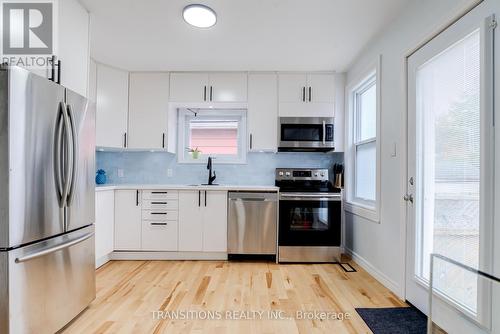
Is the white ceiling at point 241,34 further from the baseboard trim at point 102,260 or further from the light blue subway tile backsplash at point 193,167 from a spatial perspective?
the baseboard trim at point 102,260

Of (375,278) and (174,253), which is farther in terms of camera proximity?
(174,253)

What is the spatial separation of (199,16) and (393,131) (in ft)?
6.29

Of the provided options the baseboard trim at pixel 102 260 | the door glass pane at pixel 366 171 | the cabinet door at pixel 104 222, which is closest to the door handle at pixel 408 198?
the door glass pane at pixel 366 171

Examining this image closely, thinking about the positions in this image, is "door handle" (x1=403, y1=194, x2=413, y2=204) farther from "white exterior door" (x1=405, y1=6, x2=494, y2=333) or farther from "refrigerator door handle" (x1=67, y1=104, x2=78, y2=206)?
"refrigerator door handle" (x1=67, y1=104, x2=78, y2=206)

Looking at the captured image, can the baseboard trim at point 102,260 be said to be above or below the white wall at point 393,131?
below

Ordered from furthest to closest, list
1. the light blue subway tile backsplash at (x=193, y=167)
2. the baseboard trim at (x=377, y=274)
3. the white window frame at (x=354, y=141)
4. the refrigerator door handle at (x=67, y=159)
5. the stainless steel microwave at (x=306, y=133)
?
1. the light blue subway tile backsplash at (x=193, y=167)
2. the stainless steel microwave at (x=306, y=133)
3. the white window frame at (x=354, y=141)
4. the baseboard trim at (x=377, y=274)
5. the refrigerator door handle at (x=67, y=159)

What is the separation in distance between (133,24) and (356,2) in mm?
1887

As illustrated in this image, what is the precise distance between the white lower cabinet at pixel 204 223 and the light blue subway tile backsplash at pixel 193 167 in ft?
1.90

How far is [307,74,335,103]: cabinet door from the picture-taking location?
3.34 metres

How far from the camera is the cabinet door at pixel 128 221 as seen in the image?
3080mm

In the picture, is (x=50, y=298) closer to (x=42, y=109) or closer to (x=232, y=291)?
(x=42, y=109)

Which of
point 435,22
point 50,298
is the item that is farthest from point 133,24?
point 435,22

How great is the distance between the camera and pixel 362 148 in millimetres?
3043

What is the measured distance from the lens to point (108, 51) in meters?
2.82
